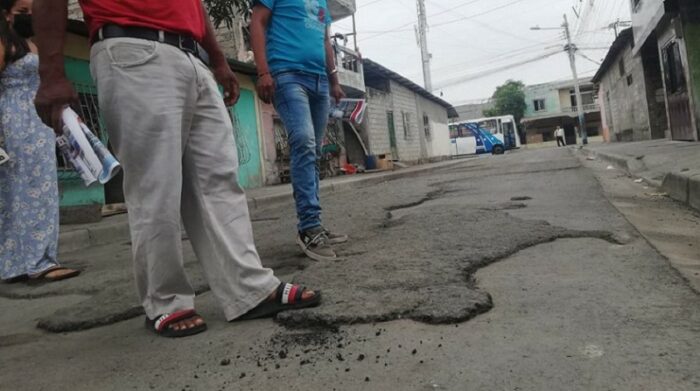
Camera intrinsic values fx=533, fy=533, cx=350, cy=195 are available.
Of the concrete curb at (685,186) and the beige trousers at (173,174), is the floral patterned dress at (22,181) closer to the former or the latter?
the beige trousers at (173,174)

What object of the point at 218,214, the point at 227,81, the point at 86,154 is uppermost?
the point at 227,81

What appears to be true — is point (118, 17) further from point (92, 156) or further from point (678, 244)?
point (678, 244)

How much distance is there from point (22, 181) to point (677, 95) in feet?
36.4

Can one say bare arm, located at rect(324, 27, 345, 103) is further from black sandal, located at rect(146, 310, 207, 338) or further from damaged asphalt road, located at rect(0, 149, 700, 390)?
black sandal, located at rect(146, 310, 207, 338)

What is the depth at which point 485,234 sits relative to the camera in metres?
2.95

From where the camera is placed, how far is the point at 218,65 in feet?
7.41

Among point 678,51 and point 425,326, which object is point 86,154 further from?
point 678,51

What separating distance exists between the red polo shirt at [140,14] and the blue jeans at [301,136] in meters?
1.02

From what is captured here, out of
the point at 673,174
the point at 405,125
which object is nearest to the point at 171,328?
the point at 673,174

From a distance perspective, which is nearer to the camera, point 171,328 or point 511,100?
point 171,328

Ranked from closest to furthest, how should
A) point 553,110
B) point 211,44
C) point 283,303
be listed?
point 283,303, point 211,44, point 553,110

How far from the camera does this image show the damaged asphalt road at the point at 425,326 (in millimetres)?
1288

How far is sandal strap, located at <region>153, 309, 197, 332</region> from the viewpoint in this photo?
5.91 ft

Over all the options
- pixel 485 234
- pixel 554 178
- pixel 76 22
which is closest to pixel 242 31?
pixel 76 22
